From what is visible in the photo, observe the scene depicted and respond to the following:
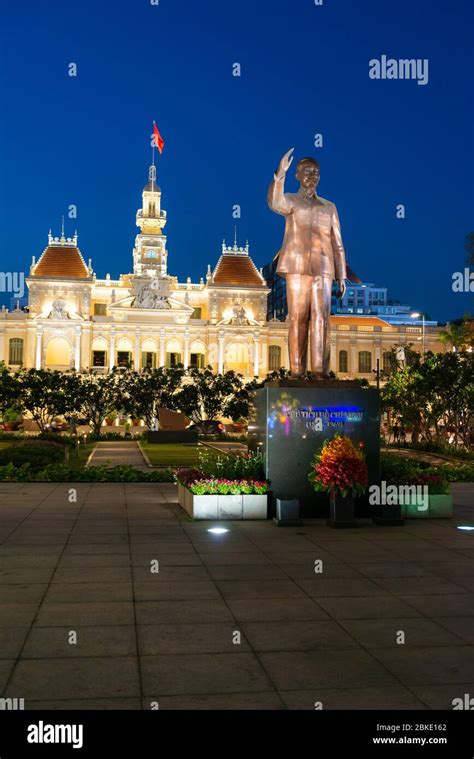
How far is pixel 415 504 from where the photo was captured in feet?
43.7

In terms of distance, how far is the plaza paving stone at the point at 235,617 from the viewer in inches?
200

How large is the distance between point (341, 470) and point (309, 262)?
4026 millimetres

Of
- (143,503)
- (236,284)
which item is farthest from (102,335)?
(143,503)

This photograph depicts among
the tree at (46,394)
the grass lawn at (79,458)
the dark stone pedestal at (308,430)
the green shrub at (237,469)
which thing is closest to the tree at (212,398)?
the tree at (46,394)

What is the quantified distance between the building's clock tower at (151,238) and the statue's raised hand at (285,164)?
76970 mm

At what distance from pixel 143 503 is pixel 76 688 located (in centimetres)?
1042

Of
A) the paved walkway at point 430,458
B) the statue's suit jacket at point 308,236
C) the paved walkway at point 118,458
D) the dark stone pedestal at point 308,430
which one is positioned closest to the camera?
the dark stone pedestal at point 308,430

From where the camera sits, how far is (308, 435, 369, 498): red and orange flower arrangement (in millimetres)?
12086

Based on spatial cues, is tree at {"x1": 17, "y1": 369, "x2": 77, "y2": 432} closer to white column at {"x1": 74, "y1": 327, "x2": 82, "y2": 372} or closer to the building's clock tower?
white column at {"x1": 74, "y1": 327, "x2": 82, "y2": 372}

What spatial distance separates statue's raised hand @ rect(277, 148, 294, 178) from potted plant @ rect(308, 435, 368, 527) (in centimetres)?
494

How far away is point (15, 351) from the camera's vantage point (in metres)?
86.0

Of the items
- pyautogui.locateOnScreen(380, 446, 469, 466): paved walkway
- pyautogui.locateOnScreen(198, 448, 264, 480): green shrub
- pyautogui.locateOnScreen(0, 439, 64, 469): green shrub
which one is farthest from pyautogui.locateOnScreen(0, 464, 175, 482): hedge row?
pyautogui.locateOnScreen(380, 446, 469, 466): paved walkway

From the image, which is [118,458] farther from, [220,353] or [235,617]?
[220,353]

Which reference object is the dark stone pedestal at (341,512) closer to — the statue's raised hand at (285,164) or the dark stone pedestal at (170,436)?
the statue's raised hand at (285,164)
